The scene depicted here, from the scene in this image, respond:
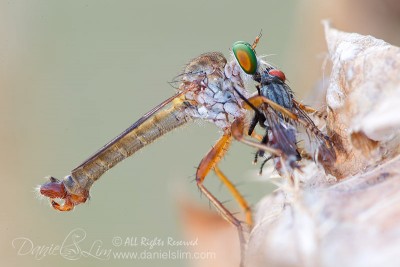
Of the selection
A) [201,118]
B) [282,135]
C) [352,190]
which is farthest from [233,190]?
[352,190]

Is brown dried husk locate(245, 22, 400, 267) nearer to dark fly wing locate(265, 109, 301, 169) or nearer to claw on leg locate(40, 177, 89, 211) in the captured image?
dark fly wing locate(265, 109, 301, 169)

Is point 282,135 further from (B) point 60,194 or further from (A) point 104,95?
(A) point 104,95

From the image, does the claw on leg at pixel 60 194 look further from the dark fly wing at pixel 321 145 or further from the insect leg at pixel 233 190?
the dark fly wing at pixel 321 145

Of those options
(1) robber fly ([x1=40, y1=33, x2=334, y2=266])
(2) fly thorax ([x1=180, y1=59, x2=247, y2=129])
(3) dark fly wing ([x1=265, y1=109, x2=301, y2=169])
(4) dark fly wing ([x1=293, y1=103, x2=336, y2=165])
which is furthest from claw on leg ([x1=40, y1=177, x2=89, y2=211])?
(4) dark fly wing ([x1=293, y1=103, x2=336, y2=165])

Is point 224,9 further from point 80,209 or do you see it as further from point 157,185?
point 80,209

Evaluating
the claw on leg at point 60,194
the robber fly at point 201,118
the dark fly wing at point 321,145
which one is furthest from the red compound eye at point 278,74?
the claw on leg at point 60,194

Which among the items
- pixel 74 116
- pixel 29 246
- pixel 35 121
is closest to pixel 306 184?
pixel 29 246
